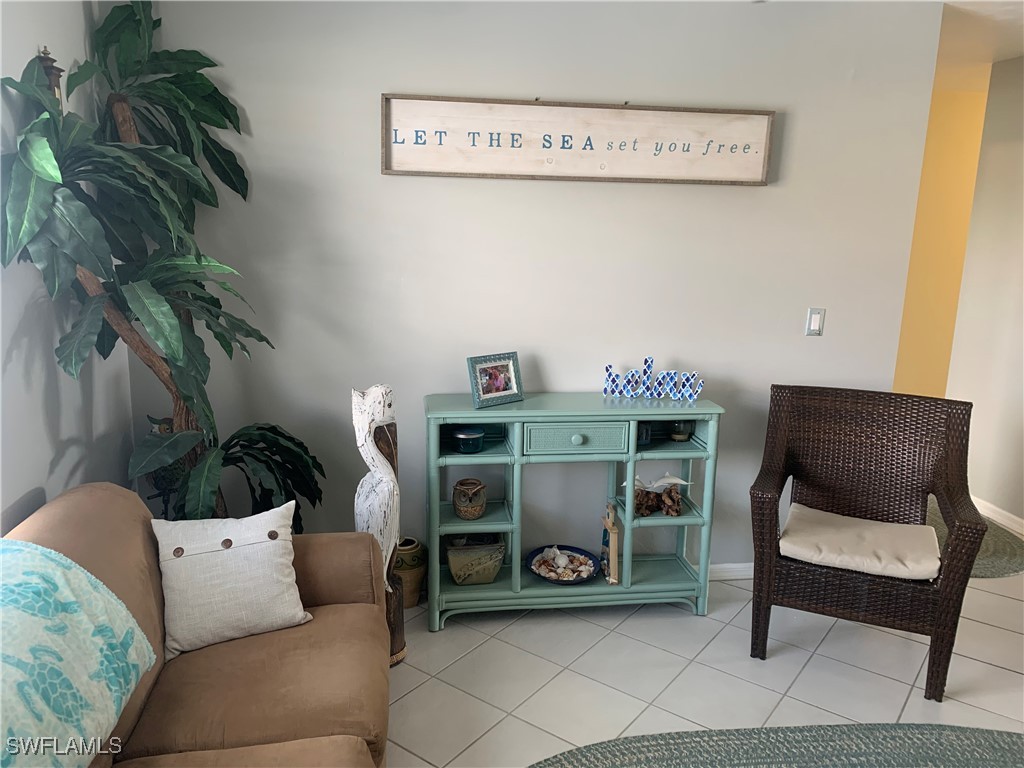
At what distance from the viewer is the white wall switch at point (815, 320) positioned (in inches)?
120

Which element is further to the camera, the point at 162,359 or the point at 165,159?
the point at 162,359

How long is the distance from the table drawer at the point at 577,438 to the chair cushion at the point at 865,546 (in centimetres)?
65

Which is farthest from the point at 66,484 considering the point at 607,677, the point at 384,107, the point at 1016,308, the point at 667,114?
the point at 1016,308

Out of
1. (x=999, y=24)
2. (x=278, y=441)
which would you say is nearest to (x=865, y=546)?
(x=278, y=441)

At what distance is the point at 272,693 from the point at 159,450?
2.80 feet

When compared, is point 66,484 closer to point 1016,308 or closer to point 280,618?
point 280,618

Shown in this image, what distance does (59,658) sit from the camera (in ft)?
4.45

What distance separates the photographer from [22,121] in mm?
1864

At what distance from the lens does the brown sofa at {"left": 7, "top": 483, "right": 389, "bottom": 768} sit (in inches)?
61.1

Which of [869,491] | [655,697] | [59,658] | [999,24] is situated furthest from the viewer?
[999,24]

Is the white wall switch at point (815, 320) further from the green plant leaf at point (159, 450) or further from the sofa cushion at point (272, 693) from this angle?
the green plant leaf at point (159, 450)

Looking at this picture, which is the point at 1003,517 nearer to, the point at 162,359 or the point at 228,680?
the point at 228,680

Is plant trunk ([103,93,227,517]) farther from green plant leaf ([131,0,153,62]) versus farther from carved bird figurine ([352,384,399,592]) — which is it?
carved bird figurine ([352,384,399,592])

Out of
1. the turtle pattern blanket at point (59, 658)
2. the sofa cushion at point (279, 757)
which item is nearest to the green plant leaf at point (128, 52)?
the turtle pattern blanket at point (59, 658)
